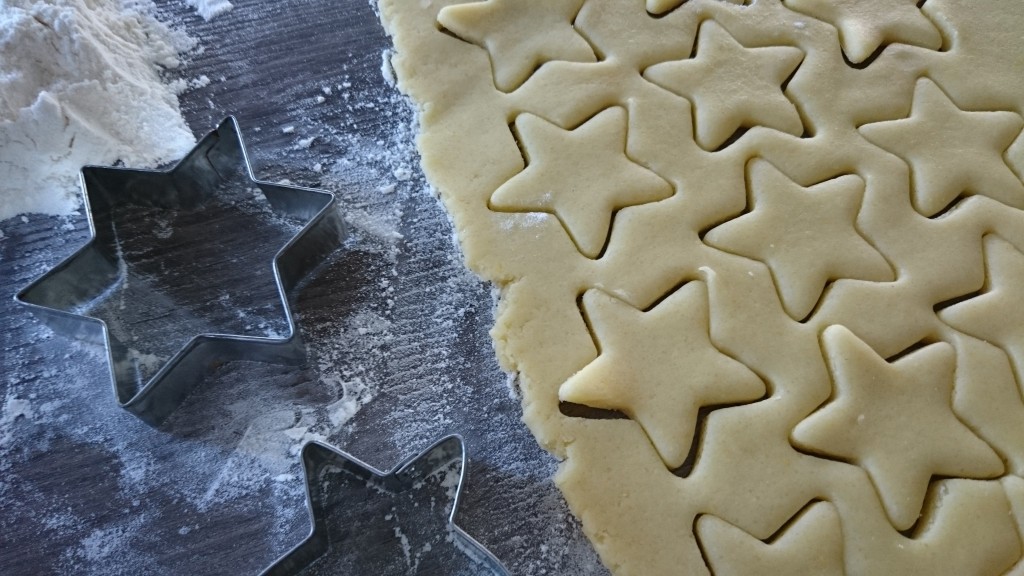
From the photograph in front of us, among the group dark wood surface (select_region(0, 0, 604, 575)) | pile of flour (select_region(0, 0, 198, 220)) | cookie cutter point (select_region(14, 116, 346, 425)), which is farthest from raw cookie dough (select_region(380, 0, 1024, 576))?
pile of flour (select_region(0, 0, 198, 220))

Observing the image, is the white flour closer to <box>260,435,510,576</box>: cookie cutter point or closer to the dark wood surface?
the dark wood surface

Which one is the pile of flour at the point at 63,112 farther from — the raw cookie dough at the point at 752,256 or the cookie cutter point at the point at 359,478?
the cookie cutter point at the point at 359,478

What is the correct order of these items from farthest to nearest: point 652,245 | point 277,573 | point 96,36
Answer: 1. point 96,36
2. point 652,245
3. point 277,573

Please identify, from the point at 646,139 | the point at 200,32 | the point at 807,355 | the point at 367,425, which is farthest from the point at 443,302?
the point at 200,32

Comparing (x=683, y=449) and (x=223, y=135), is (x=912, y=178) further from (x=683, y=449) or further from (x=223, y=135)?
(x=223, y=135)

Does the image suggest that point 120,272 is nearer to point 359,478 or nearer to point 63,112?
A: point 63,112

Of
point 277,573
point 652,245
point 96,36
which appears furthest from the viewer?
point 96,36

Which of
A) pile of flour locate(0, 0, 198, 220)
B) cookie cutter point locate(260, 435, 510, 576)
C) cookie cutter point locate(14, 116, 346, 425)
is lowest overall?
cookie cutter point locate(260, 435, 510, 576)
